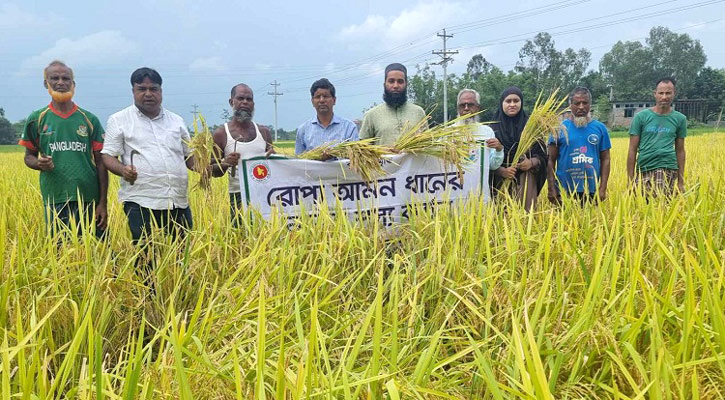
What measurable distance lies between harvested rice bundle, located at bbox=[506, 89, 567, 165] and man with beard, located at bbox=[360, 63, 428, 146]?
68 cm

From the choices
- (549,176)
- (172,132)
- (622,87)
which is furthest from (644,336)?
(622,87)

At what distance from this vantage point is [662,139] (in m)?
3.91

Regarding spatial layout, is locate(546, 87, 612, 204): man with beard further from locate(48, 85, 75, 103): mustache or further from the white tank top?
locate(48, 85, 75, 103): mustache

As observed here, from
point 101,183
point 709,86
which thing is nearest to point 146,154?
point 101,183

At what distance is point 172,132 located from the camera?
2904mm

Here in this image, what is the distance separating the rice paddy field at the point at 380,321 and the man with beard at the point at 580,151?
97 cm

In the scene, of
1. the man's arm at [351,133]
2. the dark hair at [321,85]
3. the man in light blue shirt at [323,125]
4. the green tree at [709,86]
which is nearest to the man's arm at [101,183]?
the man in light blue shirt at [323,125]

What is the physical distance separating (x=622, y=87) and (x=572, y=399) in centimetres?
7902

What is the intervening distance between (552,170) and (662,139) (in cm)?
109

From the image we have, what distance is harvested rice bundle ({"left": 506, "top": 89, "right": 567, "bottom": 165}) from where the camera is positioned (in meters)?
3.19

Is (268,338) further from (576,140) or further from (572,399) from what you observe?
(576,140)

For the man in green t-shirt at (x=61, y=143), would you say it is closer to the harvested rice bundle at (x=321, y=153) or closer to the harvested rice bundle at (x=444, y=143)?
the harvested rice bundle at (x=321, y=153)

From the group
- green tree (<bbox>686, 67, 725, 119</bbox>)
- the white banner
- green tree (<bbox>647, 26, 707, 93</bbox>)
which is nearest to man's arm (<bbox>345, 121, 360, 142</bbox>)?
the white banner

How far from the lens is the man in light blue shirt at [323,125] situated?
3.39 meters
